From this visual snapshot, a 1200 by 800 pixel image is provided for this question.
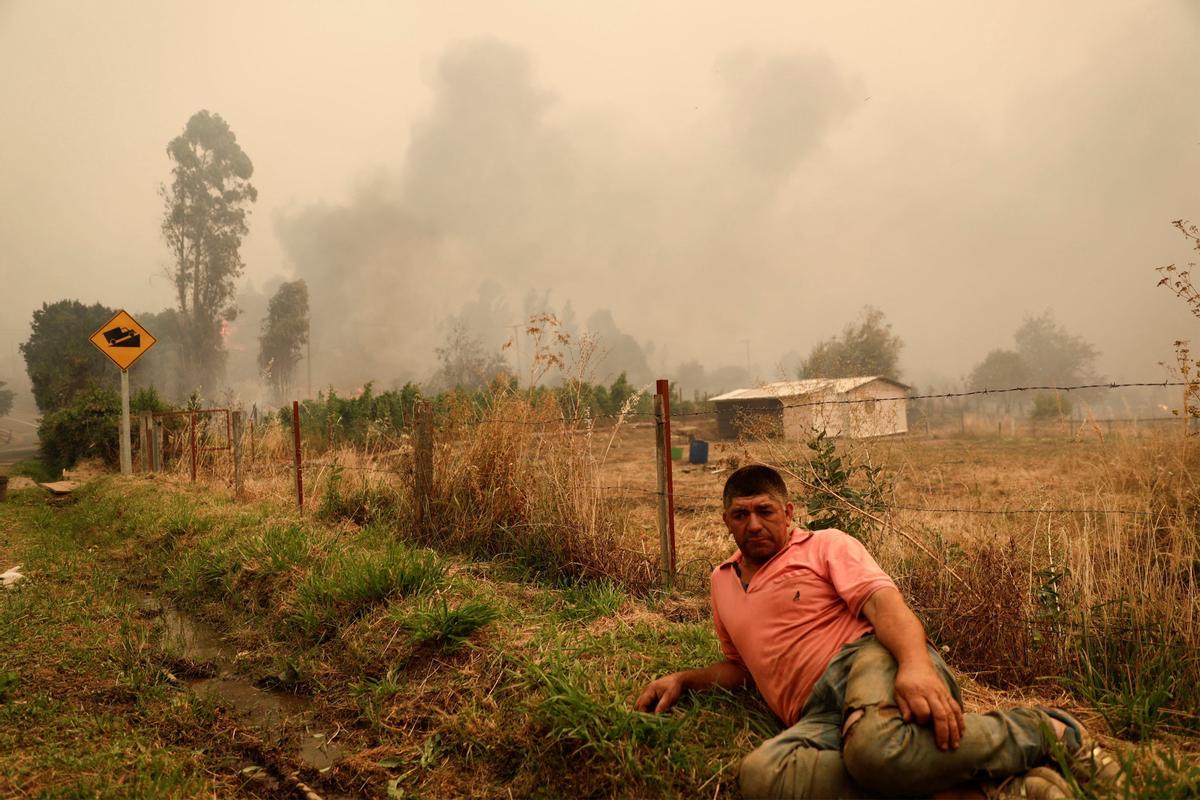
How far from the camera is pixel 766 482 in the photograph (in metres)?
→ 2.63

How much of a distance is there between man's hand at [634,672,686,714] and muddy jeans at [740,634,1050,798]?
0.59 meters

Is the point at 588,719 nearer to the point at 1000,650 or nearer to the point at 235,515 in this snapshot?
the point at 1000,650

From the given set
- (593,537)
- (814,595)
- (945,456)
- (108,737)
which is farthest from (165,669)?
(945,456)

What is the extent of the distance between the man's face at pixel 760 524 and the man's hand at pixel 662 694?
651 millimetres

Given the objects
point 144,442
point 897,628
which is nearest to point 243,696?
point 897,628

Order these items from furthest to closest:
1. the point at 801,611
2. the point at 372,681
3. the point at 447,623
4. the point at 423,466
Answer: the point at 423,466, the point at 447,623, the point at 372,681, the point at 801,611

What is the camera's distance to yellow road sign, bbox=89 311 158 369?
12.6m

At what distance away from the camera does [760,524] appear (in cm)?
259

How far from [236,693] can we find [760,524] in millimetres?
3205

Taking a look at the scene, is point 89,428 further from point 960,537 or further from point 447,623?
point 960,537

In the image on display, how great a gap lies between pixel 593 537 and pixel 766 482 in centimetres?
277

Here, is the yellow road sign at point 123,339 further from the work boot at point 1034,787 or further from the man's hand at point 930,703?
the work boot at point 1034,787

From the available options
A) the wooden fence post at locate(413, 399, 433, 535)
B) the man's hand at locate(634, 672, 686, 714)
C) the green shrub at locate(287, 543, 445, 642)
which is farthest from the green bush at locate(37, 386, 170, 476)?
the man's hand at locate(634, 672, 686, 714)

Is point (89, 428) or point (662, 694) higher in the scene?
point (89, 428)
